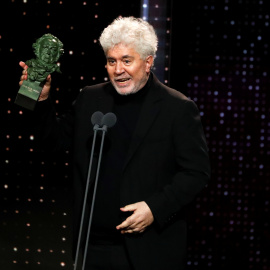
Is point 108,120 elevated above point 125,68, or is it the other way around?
point 125,68

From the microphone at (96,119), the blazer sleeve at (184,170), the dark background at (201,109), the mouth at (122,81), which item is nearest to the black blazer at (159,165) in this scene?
the blazer sleeve at (184,170)

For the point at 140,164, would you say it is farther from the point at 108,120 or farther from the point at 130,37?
the point at 130,37

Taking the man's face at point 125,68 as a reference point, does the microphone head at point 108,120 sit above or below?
below

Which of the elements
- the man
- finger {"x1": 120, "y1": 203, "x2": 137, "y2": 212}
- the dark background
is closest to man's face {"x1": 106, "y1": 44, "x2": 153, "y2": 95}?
the man

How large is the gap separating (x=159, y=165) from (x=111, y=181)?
19cm

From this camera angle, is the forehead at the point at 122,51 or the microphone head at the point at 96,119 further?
the forehead at the point at 122,51

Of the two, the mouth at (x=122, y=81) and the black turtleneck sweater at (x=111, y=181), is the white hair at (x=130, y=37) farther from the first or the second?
the black turtleneck sweater at (x=111, y=181)

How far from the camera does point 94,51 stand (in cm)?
265

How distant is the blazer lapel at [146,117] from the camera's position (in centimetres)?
180

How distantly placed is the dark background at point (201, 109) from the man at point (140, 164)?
31.1 inches

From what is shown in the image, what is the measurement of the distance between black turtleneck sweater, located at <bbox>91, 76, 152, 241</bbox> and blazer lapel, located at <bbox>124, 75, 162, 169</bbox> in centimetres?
5

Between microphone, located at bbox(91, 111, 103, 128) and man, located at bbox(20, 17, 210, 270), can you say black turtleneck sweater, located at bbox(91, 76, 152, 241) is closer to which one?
man, located at bbox(20, 17, 210, 270)

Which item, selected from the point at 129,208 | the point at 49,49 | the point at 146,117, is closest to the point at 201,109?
the point at 146,117

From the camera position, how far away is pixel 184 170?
1.82m
